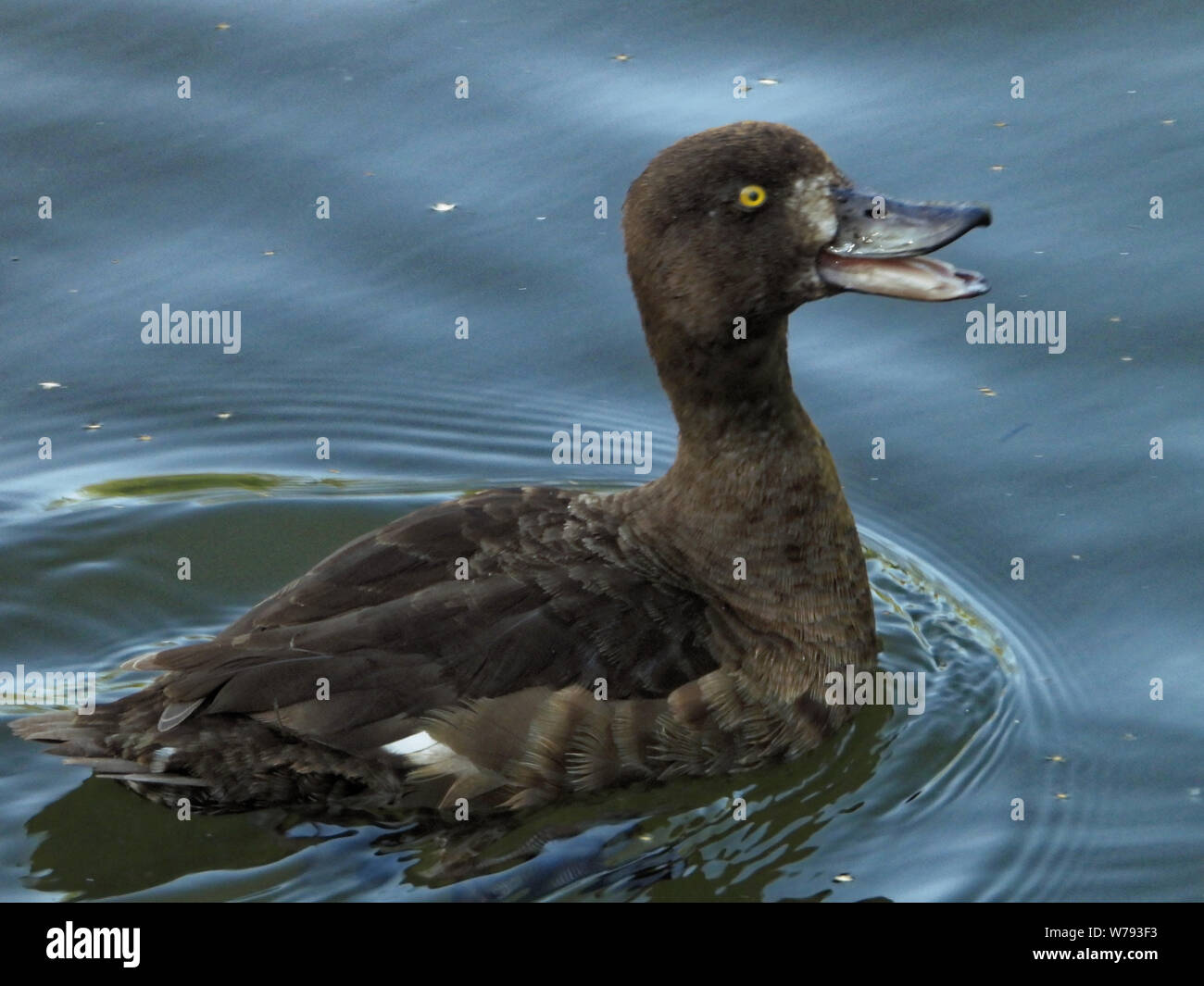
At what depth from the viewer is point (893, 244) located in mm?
5508

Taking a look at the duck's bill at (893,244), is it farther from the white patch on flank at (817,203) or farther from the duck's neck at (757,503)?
the duck's neck at (757,503)

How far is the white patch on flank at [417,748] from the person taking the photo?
5.09 meters

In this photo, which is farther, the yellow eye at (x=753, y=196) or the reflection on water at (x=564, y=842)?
the yellow eye at (x=753, y=196)

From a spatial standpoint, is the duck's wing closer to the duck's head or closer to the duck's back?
the duck's back

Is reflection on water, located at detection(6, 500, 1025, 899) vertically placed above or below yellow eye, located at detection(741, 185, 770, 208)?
below

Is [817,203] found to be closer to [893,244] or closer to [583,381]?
[893,244]

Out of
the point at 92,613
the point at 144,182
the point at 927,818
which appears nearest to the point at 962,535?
the point at 927,818

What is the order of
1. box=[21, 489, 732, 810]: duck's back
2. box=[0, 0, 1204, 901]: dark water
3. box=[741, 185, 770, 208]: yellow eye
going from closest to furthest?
box=[21, 489, 732, 810]: duck's back → box=[0, 0, 1204, 901]: dark water → box=[741, 185, 770, 208]: yellow eye

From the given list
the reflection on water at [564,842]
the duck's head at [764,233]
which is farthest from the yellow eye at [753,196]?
the reflection on water at [564,842]

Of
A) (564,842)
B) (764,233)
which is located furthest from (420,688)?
(764,233)

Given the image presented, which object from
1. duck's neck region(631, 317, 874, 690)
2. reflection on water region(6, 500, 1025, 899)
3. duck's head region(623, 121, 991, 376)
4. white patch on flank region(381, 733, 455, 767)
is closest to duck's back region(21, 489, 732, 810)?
white patch on flank region(381, 733, 455, 767)

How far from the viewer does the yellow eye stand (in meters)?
5.45

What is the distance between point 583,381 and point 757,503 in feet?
6.06
